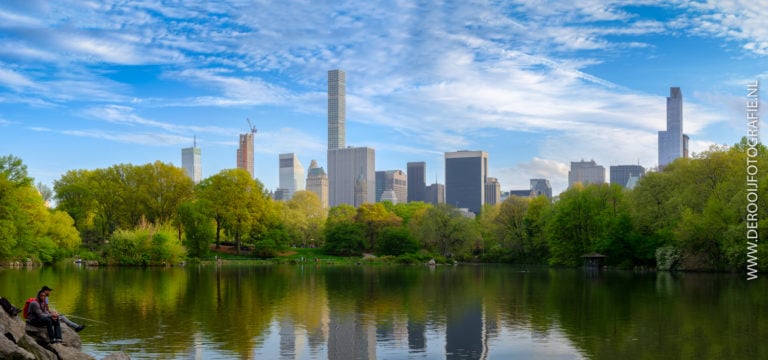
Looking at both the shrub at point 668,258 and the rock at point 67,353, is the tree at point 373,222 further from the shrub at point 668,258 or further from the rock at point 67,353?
the rock at point 67,353

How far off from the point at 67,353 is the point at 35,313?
1.49 meters

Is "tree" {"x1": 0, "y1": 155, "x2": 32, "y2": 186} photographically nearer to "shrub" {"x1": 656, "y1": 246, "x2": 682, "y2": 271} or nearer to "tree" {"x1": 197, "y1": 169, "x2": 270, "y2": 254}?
"tree" {"x1": 197, "y1": 169, "x2": 270, "y2": 254}

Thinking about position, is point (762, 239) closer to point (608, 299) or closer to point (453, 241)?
point (608, 299)

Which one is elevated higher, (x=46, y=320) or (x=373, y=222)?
(x=373, y=222)

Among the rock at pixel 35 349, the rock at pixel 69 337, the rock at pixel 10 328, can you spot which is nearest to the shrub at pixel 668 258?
the rock at pixel 69 337

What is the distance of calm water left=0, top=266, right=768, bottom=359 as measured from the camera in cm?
1744

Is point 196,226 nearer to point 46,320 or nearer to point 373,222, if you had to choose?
point 373,222

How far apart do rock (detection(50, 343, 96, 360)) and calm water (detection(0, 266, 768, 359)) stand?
57.1 inches

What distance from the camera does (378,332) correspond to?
68.2 ft

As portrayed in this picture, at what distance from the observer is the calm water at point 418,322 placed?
57.2 feet

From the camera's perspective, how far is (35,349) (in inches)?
545

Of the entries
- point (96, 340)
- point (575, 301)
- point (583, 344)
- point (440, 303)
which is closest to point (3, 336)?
point (96, 340)

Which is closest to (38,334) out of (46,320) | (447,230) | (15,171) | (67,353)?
(46,320)

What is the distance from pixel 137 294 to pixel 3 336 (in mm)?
21990
